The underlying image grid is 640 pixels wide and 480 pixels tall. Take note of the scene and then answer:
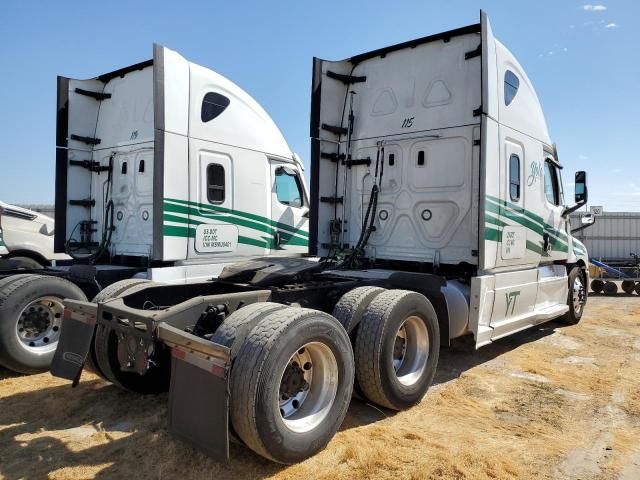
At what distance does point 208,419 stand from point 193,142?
4.40 metres

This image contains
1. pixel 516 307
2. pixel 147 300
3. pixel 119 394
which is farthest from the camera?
pixel 516 307

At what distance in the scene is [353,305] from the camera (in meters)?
4.39

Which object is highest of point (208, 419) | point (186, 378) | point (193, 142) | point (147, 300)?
point (193, 142)

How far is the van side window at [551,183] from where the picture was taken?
7398 mm

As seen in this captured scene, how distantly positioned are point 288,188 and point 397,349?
4093 millimetres

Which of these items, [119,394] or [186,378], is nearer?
[186,378]

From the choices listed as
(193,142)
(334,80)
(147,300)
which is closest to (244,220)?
(193,142)

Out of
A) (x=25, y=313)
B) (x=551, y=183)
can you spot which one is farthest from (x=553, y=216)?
(x=25, y=313)

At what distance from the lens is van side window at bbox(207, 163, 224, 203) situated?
682 cm

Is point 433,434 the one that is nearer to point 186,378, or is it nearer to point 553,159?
point 186,378

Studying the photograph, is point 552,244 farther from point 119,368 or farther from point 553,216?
point 119,368

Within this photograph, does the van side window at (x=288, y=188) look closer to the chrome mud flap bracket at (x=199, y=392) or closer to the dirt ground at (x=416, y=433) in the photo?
the dirt ground at (x=416, y=433)

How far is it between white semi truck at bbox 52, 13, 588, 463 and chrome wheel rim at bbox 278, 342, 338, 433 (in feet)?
0.04

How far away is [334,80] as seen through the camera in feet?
21.9
